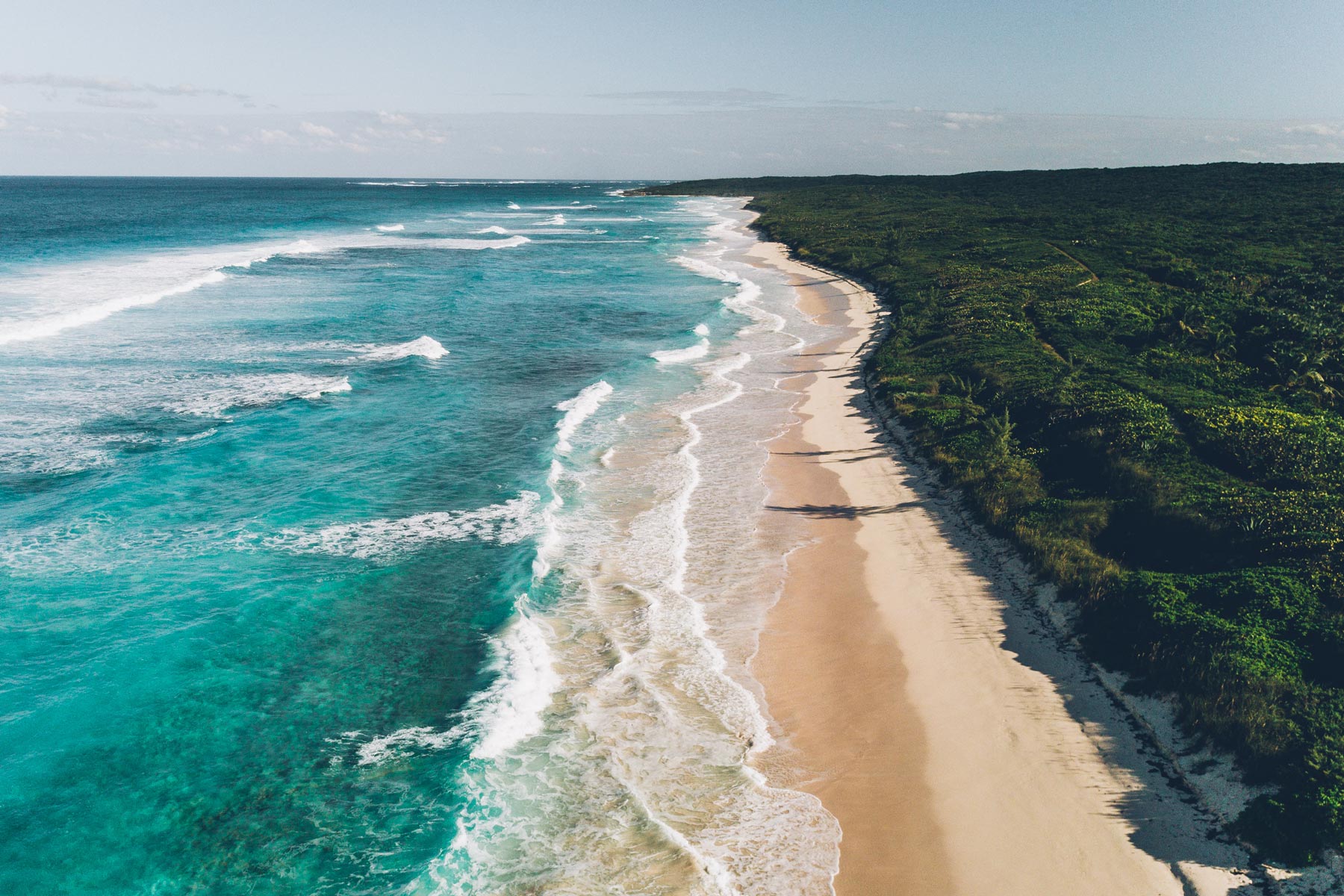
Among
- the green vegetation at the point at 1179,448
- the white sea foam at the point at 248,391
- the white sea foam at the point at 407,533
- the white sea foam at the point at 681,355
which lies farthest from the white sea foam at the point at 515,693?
the white sea foam at the point at 681,355

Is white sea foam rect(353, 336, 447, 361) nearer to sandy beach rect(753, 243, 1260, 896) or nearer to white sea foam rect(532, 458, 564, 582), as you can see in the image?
white sea foam rect(532, 458, 564, 582)

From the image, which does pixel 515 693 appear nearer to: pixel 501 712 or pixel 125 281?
pixel 501 712

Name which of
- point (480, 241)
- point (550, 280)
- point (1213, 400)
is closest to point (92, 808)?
point (1213, 400)

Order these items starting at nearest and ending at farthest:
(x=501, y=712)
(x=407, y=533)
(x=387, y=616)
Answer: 1. (x=501, y=712)
2. (x=387, y=616)
3. (x=407, y=533)

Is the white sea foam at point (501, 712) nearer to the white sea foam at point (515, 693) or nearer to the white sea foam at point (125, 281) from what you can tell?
the white sea foam at point (515, 693)

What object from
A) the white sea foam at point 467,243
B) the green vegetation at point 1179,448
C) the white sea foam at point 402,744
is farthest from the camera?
the white sea foam at point 467,243

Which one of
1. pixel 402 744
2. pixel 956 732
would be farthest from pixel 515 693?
pixel 956 732

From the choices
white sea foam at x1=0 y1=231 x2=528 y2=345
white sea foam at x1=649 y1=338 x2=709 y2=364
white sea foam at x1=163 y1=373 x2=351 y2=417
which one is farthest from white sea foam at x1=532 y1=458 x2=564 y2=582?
white sea foam at x1=0 y1=231 x2=528 y2=345
